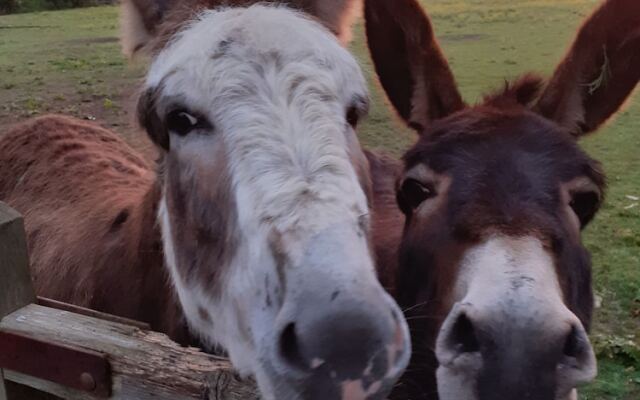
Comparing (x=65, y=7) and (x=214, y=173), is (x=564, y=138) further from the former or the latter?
(x=65, y=7)

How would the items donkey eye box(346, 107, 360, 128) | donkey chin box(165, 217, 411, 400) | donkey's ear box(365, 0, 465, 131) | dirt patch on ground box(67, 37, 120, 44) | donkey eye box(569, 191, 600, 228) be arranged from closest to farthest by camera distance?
donkey chin box(165, 217, 411, 400) < donkey eye box(346, 107, 360, 128) < donkey eye box(569, 191, 600, 228) < donkey's ear box(365, 0, 465, 131) < dirt patch on ground box(67, 37, 120, 44)

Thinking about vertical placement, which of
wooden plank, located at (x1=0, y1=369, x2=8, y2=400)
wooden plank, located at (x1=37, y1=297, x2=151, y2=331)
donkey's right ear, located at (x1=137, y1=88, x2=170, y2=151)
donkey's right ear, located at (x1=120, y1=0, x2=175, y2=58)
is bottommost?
wooden plank, located at (x1=0, y1=369, x2=8, y2=400)

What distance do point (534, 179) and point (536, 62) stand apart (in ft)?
36.3

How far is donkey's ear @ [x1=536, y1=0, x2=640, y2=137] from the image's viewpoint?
265cm

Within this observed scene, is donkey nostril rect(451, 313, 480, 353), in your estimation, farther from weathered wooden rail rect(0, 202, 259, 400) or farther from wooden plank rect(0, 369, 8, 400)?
wooden plank rect(0, 369, 8, 400)

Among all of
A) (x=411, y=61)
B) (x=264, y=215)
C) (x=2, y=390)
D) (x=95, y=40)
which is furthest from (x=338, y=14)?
(x=95, y=40)

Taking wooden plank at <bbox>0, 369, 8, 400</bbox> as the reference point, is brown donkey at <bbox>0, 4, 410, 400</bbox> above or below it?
above

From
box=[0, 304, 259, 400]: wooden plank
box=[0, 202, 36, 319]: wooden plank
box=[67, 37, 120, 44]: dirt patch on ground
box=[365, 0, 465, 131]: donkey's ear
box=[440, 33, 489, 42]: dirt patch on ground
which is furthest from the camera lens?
box=[67, 37, 120, 44]: dirt patch on ground

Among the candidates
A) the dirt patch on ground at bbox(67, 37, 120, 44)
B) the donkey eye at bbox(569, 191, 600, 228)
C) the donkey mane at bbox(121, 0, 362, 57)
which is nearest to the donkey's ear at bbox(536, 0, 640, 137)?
the donkey eye at bbox(569, 191, 600, 228)

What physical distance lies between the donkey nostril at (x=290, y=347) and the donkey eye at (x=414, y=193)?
86 centimetres

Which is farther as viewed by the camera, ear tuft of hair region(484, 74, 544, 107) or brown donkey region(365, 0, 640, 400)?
ear tuft of hair region(484, 74, 544, 107)

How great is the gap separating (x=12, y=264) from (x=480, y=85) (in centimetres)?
967

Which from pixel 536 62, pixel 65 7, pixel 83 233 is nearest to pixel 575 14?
pixel 536 62

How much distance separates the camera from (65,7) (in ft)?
106
